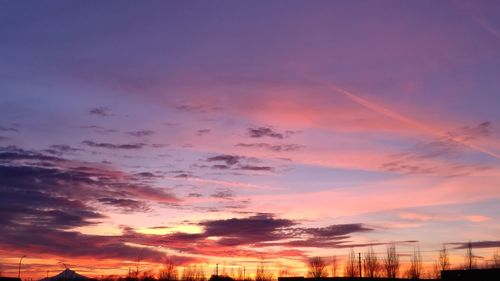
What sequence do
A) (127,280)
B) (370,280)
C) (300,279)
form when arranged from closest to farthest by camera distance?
(370,280)
(300,279)
(127,280)

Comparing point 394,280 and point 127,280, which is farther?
point 127,280

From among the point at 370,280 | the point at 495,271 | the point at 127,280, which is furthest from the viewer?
the point at 127,280

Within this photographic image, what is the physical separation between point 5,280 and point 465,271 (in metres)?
70.0

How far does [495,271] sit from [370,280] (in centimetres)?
1250

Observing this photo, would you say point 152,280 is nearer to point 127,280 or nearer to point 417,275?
point 127,280

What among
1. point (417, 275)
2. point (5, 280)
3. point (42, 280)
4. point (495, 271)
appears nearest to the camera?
point (495, 271)

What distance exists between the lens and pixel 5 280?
89750mm

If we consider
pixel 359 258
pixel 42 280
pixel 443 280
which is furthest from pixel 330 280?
pixel 42 280

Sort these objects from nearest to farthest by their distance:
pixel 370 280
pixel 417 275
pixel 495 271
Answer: pixel 495 271
pixel 370 280
pixel 417 275

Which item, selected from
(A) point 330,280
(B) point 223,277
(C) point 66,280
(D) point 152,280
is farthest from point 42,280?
(A) point 330,280

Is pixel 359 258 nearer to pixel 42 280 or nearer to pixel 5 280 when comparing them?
pixel 5 280

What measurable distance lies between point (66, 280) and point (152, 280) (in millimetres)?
16290

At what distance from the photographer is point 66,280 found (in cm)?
10544

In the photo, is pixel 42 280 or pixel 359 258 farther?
pixel 42 280
